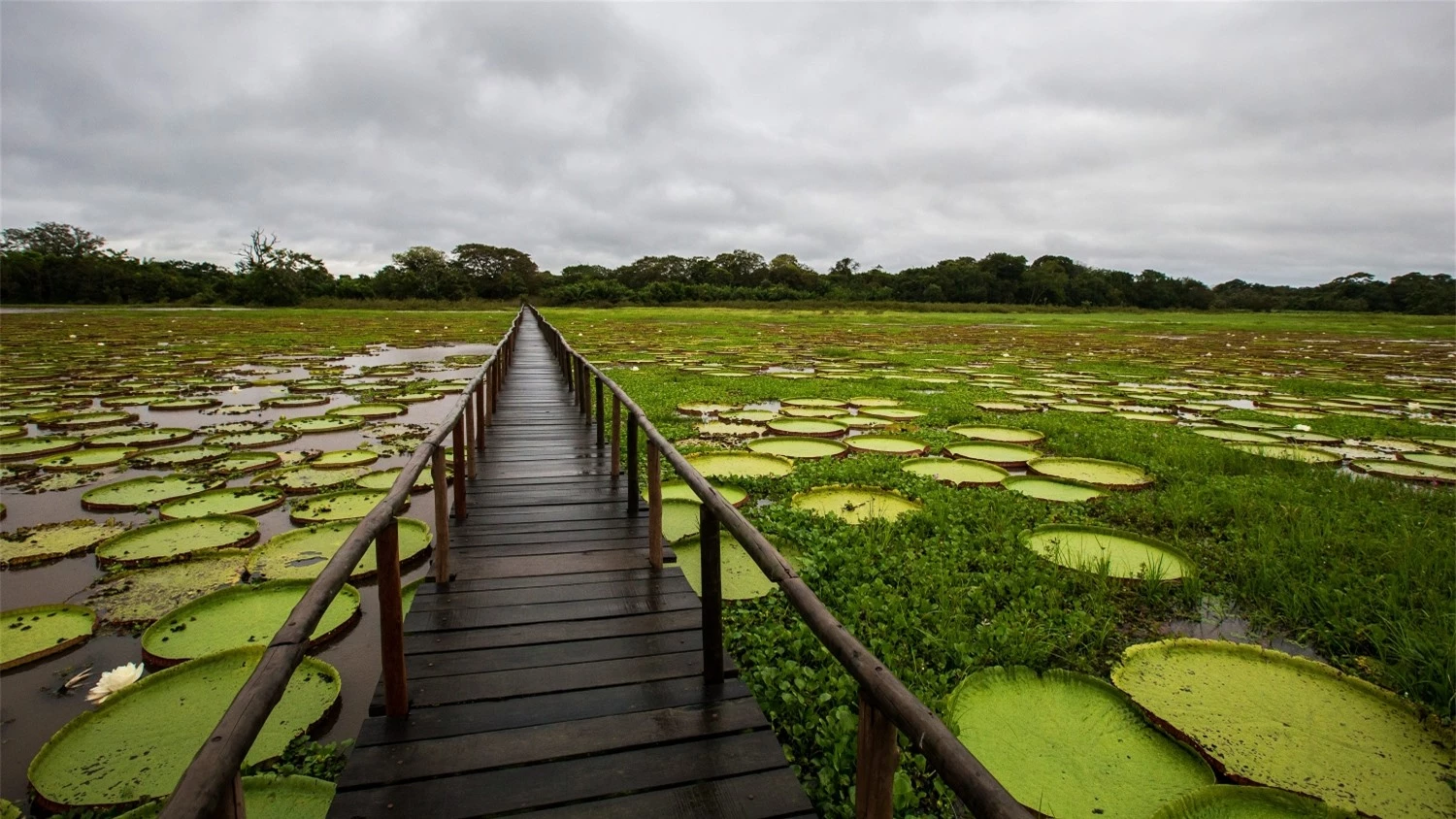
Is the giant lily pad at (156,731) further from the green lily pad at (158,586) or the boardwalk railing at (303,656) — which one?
the green lily pad at (158,586)

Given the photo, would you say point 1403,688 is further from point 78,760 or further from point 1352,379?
point 1352,379

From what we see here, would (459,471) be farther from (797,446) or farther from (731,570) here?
(797,446)

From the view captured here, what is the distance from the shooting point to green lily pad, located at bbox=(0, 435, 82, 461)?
5.82m

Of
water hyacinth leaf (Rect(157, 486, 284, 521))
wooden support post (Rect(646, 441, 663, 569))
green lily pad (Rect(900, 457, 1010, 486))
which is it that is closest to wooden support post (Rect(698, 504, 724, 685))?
wooden support post (Rect(646, 441, 663, 569))

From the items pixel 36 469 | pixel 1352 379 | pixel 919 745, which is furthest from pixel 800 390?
pixel 1352 379

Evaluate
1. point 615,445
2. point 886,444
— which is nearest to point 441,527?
point 615,445

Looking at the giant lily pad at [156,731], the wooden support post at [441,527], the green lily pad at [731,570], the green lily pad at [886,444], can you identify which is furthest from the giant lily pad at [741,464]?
the giant lily pad at [156,731]

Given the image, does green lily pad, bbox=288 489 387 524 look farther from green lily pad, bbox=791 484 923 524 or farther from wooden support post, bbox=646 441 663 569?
green lily pad, bbox=791 484 923 524

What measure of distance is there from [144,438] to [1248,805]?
351 inches

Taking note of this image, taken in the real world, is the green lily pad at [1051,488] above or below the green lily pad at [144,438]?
below

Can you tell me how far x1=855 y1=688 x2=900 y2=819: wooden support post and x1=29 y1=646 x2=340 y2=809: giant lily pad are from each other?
85.0 inches

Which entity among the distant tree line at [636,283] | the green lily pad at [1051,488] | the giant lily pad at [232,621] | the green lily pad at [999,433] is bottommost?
the giant lily pad at [232,621]

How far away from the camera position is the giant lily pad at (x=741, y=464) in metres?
5.70

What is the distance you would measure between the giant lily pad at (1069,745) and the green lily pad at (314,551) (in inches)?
122
